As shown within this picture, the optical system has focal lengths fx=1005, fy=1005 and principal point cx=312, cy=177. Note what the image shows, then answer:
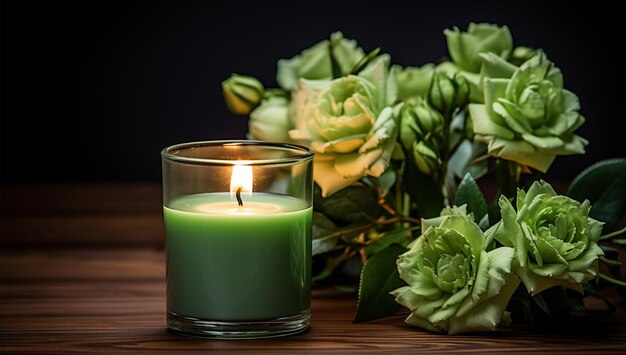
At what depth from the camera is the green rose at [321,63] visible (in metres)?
1.03

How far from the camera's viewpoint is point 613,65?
1675 mm

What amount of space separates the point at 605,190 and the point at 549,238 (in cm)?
16

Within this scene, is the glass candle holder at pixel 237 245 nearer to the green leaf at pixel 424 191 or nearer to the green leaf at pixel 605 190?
the green leaf at pixel 424 191

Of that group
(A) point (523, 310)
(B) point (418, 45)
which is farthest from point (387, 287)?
(B) point (418, 45)

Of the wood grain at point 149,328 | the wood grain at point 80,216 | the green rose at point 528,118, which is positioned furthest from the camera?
the wood grain at point 80,216

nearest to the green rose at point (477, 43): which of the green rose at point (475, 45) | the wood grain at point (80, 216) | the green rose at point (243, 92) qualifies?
the green rose at point (475, 45)

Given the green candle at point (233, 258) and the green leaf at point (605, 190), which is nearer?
the green candle at point (233, 258)

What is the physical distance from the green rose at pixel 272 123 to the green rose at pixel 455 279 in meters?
0.27

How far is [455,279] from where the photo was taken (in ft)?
2.51

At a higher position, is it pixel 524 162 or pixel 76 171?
pixel 524 162

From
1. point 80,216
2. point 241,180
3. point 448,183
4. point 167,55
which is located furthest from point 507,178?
point 167,55

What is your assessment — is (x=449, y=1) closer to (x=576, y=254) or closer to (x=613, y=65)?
(x=613, y=65)

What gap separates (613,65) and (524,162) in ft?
2.92

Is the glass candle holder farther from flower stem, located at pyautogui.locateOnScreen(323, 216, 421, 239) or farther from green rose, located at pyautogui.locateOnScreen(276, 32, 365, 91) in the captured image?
green rose, located at pyautogui.locateOnScreen(276, 32, 365, 91)
